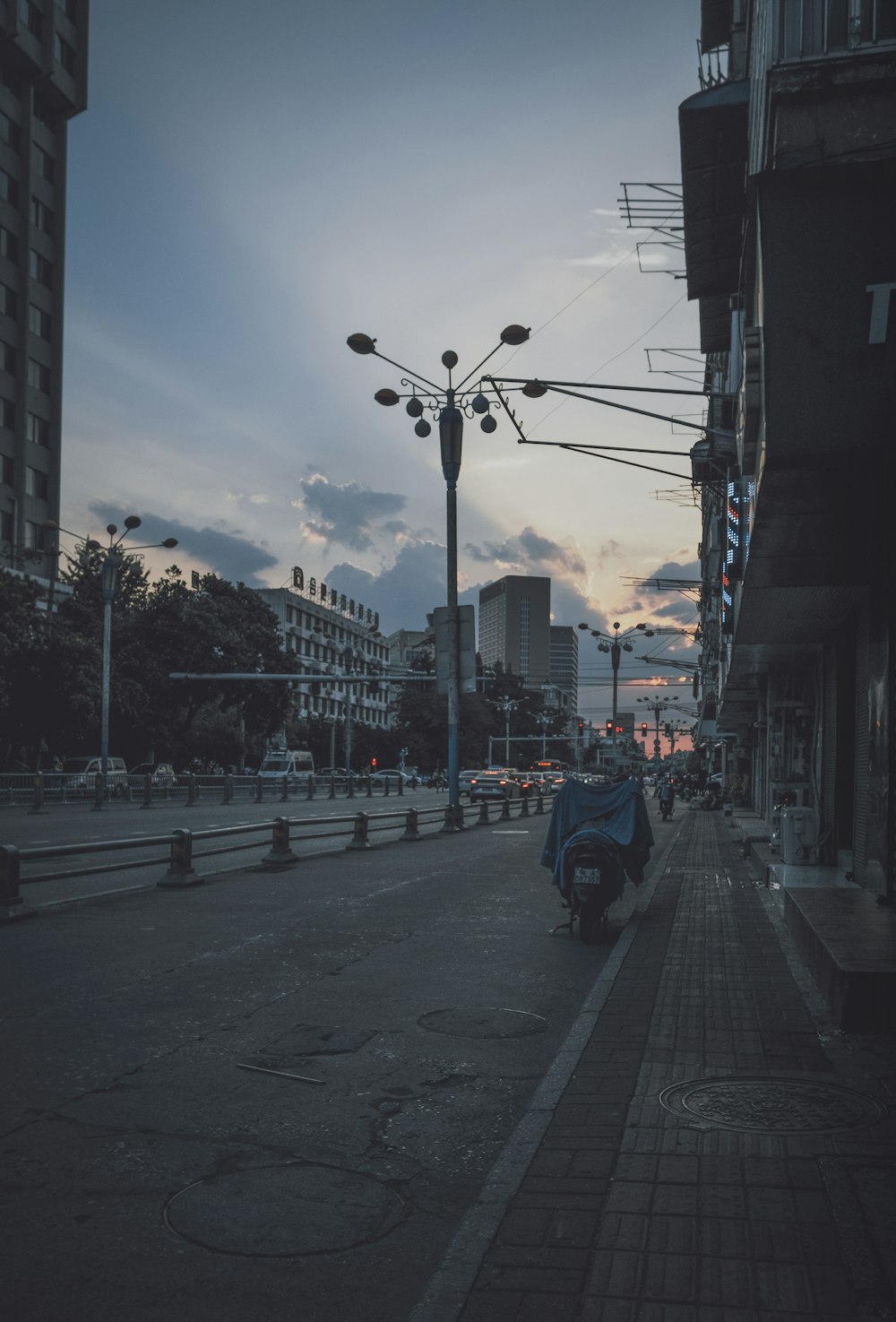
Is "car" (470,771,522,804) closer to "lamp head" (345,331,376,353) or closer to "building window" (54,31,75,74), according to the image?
"lamp head" (345,331,376,353)

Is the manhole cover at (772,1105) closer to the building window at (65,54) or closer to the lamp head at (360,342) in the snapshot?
the lamp head at (360,342)

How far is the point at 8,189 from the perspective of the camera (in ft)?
205

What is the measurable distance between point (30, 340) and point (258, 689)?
22.1 metres

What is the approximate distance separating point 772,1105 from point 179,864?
10.2 metres

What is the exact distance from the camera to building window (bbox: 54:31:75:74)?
66250 millimetres

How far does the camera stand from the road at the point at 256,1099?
3.79 metres

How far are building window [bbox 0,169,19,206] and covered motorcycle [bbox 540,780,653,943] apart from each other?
2370 inches

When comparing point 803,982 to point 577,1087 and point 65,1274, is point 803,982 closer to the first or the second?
point 577,1087

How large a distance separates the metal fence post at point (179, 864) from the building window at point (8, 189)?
2240 inches

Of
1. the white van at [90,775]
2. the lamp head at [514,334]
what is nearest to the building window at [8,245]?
the white van at [90,775]

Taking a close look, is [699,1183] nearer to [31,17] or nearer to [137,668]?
[137,668]

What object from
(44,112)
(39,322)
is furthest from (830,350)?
(44,112)

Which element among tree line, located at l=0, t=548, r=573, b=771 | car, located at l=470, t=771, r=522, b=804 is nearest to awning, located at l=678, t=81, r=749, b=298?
tree line, located at l=0, t=548, r=573, b=771

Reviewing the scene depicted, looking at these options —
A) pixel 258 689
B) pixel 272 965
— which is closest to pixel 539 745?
pixel 258 689
